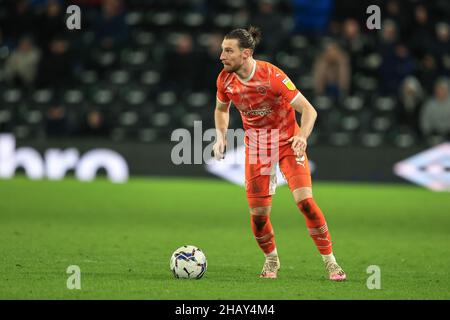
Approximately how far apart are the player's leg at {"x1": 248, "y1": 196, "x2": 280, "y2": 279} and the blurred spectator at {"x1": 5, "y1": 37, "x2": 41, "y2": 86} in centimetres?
1463

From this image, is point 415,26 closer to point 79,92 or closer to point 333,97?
point 333,97

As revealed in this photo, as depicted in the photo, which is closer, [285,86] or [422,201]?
[285,86]

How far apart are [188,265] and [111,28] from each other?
49.9 ft

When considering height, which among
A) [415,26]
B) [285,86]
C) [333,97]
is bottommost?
[285,86]

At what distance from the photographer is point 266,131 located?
28.8ft

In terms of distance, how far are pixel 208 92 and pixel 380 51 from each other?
4.11 metres

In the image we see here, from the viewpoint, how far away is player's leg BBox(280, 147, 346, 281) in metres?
8.42

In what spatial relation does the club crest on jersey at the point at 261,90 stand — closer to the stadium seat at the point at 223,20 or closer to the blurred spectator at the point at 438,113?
the blurred spectator at the point at 438,113

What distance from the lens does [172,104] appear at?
22.0 metres

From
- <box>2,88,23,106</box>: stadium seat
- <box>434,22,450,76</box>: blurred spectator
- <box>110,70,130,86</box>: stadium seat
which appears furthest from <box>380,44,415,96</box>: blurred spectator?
<box>2,88,23,106</box>: stadium seat

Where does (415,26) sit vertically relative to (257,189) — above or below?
above

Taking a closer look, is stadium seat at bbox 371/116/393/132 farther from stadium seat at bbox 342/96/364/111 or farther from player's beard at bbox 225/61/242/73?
player's beard at bbox 225/61/242/73

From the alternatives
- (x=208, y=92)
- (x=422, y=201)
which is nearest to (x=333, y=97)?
(x=208, y=92)
